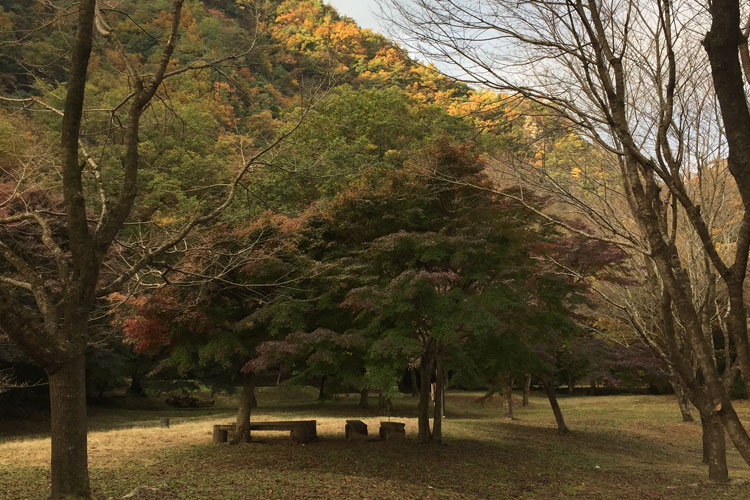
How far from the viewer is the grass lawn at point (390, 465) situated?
7746 mm

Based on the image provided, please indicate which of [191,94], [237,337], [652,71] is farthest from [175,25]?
[191,94]

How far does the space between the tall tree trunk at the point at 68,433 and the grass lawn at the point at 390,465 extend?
159 cm

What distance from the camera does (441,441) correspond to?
12562 mm

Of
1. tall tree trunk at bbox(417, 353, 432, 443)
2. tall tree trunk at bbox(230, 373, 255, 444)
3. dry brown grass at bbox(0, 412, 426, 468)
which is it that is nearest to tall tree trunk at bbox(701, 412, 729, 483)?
tall tree trunk at bbox(417, 353, 432, 443)

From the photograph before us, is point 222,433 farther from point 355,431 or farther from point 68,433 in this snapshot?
point 68,433

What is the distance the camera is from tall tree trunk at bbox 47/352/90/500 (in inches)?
205

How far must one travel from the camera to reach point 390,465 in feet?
33.0

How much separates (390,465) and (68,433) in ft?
20.0

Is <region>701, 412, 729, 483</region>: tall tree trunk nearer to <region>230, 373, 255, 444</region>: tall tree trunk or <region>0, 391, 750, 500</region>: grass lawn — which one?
<region>0, 391, 750, 500</region>: grass lawn

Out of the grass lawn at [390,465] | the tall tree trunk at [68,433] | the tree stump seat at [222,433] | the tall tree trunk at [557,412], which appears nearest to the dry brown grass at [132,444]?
the grass lawn at [390,465]

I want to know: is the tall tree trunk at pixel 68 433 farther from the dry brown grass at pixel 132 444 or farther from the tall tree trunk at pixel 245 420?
the tall tree trunk at pixel 245 420

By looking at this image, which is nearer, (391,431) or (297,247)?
(297,247)

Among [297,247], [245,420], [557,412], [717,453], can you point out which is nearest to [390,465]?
[245,420]

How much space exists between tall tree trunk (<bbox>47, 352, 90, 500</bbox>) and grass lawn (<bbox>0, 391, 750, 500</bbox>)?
159 cm
